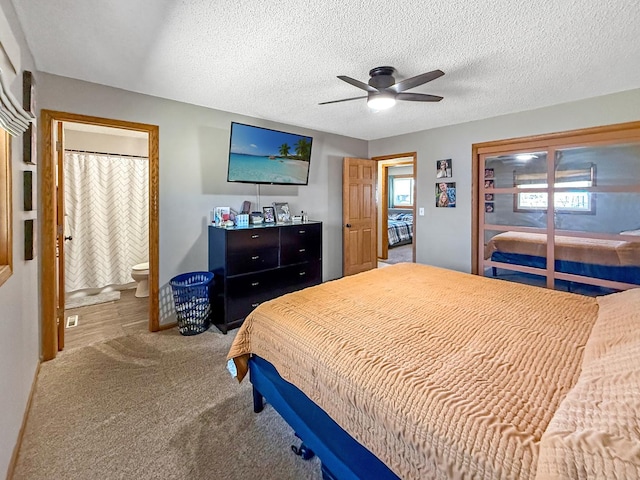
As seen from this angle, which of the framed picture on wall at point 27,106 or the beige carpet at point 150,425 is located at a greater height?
Answer: the framed picture on wall at point 27,106

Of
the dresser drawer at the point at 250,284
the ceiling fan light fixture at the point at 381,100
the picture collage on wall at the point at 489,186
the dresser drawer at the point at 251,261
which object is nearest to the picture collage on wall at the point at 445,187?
the picture collage on wall at the point at 489,186

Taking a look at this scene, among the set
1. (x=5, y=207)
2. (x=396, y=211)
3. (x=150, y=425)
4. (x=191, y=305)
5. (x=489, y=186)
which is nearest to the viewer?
(x=5, y=207)

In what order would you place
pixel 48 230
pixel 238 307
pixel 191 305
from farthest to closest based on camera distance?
pixel 238 307 < pixel 191 305 < pixel 48 230

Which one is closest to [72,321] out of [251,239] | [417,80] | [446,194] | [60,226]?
[60,226]

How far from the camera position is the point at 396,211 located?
992 cm

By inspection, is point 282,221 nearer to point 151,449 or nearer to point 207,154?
point 207,154

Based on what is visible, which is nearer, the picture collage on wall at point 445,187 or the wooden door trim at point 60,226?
the wooden door trim at point 60,226

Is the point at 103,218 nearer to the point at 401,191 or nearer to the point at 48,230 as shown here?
the point at 48,230

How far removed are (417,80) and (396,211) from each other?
308 inches

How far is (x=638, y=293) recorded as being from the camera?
1718 mm

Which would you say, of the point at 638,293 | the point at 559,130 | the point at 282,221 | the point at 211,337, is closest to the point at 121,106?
the point at 282,221

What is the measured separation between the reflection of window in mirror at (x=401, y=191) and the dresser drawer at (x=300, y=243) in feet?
21.7

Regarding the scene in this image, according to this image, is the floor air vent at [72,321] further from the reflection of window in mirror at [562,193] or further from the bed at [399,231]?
the bed at [399,231]

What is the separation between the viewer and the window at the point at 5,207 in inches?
61.9
